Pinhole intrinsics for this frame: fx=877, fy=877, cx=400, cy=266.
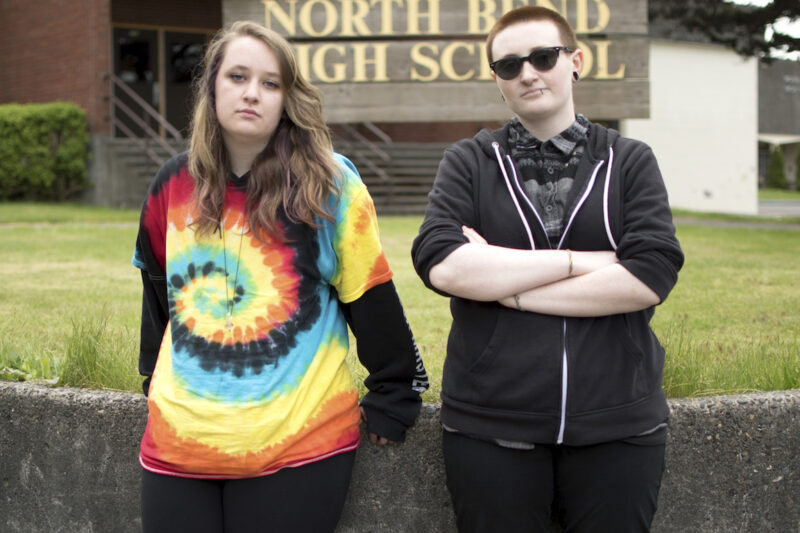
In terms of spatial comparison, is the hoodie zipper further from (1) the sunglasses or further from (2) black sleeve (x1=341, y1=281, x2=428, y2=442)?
(2) black sleeve (x1=341, y1=281, x2=428, y2=442)

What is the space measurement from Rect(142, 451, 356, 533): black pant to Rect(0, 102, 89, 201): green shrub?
570 inches

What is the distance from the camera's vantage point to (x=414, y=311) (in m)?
5.20

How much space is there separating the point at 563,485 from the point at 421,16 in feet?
21.0

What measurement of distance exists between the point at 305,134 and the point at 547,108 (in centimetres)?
66

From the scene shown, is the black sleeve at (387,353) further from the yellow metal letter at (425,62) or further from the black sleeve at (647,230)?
the yellow metal letter at (425,62)

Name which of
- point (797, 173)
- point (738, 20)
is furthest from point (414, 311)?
point (797, 173)

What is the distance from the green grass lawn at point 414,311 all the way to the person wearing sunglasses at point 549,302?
0.92 meters

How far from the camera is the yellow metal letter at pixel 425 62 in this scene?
314 inches

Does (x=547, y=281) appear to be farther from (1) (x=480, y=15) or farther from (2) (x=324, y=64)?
(1) (x=480, y=15)

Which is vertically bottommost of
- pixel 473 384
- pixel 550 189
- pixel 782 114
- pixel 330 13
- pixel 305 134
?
pixel 473 384

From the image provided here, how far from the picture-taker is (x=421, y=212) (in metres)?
14.4

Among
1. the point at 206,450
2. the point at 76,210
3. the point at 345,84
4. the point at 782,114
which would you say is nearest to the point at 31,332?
the point at 206,450

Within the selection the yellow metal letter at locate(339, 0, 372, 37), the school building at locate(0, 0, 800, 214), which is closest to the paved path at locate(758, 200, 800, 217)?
the school building at locate(0, 0, 800, 214)

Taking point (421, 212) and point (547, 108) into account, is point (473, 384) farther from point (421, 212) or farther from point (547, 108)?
point (421, 212)
